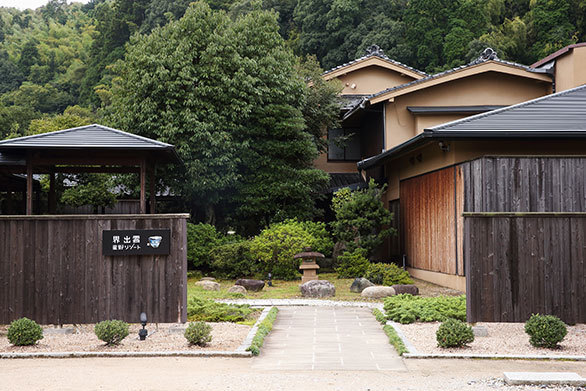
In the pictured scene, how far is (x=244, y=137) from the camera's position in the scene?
72.5 ft

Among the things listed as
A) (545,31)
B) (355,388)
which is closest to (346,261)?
(355,388)

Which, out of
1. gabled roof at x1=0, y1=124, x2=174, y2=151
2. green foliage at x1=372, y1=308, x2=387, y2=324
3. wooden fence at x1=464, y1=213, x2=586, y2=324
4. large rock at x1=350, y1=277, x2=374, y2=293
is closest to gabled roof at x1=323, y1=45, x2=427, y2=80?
large rock at x1=350, y1=277, x2=374, y2=293

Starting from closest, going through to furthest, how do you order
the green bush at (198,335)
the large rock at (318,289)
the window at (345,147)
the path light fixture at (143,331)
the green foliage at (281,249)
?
→ the green bush at (198,335), the path light fixture at (143,331), the large rock at (318,289), the green foliage at (281,249), the window at (345,147)

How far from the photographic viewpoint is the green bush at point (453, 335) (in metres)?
8.70

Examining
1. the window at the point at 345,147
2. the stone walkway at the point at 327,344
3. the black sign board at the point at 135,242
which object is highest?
the window at the point at 345,147

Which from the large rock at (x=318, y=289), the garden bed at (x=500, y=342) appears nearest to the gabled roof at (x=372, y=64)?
the large rock at (x=318, y=289)

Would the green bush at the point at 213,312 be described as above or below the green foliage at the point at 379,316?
above

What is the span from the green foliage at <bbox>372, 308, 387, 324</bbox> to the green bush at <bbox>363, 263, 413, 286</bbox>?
4.12 meters

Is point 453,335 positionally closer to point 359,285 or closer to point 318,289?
point 318,289

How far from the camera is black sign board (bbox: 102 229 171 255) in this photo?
10.3 m

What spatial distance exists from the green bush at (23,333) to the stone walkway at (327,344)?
137 inches

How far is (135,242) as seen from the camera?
10.3m

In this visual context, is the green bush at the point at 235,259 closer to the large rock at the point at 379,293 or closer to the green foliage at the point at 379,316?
the large rock at the point at 379,293

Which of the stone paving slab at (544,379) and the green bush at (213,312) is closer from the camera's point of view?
the stone paving slab at (544,379)
